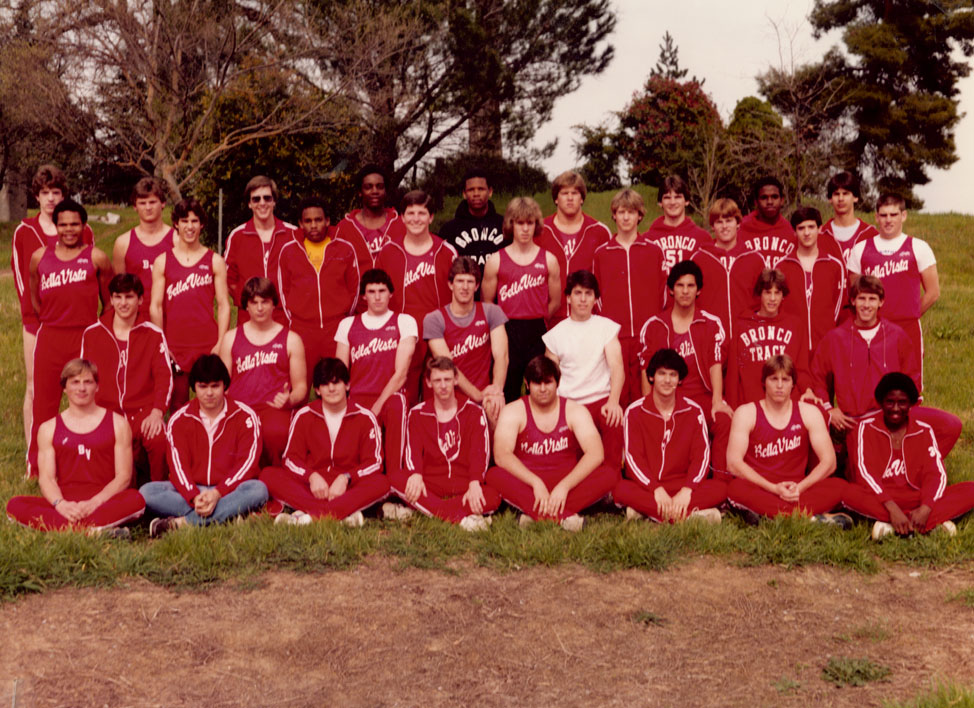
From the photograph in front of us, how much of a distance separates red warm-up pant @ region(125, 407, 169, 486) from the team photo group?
0.09 ft

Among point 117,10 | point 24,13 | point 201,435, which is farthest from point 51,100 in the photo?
point 201,435

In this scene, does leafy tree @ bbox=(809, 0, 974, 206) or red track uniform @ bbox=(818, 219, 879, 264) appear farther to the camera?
leafy tree @ bbox=(809, 0, 974, 206)

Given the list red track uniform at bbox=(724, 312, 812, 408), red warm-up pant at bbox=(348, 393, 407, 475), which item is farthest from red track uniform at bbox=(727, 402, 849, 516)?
red warm-up pant at bbox=(348, 393, 407, 475)

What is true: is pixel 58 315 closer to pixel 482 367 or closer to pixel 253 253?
pixel 253 253

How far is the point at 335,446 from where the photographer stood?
277 inches

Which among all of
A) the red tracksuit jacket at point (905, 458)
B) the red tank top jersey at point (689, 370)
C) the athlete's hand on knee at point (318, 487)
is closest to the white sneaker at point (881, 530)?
the red tracksuit jacket at point (905, 458)

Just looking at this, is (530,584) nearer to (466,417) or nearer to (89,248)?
(466,417)

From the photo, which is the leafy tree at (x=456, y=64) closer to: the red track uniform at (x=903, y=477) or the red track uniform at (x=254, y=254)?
the red track uniform at (x=254, y=254)

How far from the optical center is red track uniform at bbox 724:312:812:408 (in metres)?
7.51

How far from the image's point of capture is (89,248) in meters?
7.86

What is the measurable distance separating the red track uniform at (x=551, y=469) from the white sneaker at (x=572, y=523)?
6cm

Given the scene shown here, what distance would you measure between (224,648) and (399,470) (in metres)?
2.19

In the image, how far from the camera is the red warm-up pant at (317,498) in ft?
22.2

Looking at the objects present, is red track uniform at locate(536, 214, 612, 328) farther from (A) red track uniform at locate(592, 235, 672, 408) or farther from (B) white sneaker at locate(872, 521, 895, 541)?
(B) white sneaker at locate(872, 521, 895, 541)
